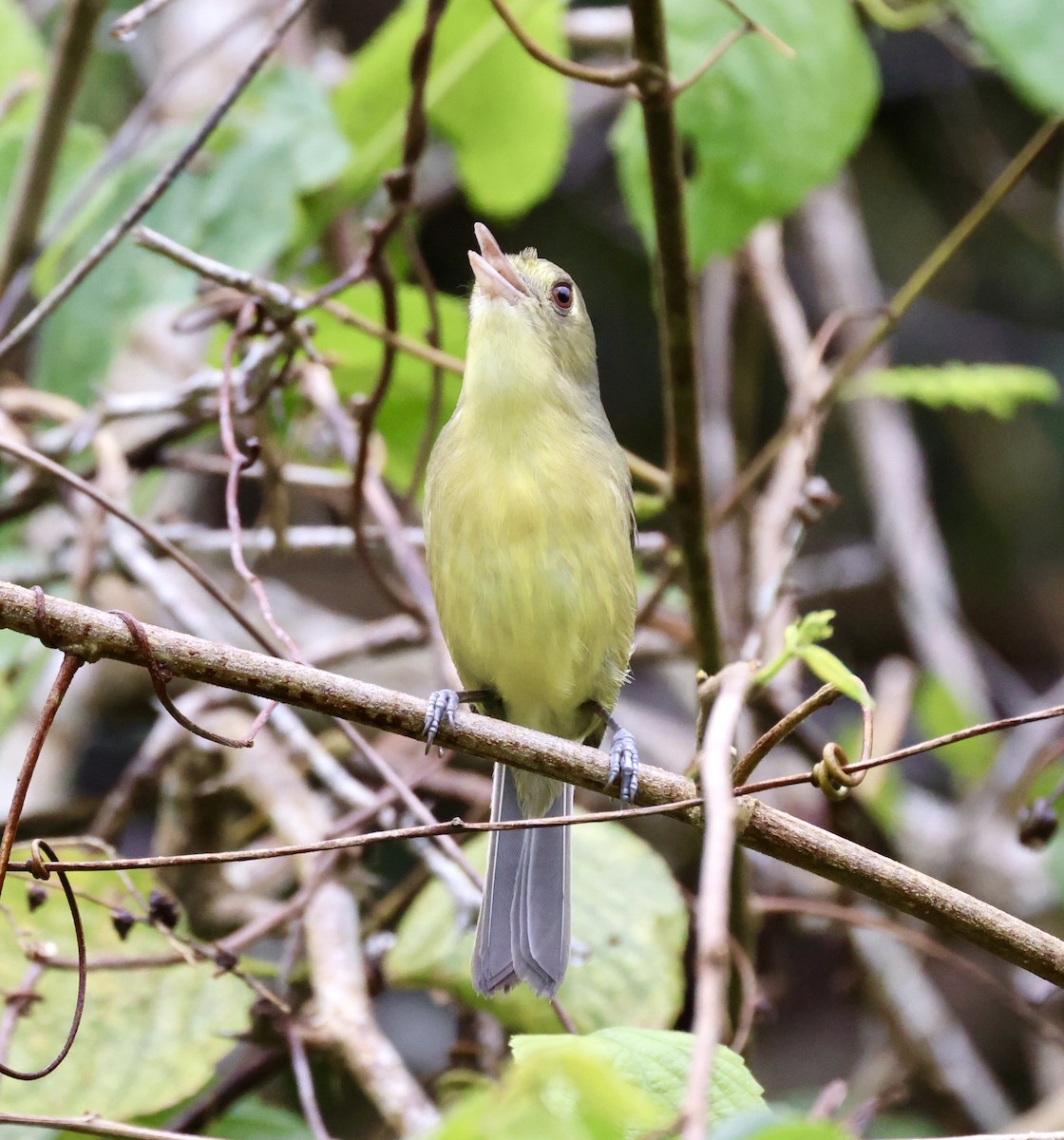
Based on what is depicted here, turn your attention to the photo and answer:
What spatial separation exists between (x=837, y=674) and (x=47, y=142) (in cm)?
232

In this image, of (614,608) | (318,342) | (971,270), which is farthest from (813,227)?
(614,608)

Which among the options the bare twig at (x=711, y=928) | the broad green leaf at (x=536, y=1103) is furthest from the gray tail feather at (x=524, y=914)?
the broad green leaf at (x=536, y=1103)

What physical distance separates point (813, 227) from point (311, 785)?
276cm

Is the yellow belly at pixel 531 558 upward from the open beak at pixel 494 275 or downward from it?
downward

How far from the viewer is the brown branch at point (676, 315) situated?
2.05 metres

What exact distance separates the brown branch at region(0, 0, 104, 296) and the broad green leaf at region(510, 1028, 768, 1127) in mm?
2291

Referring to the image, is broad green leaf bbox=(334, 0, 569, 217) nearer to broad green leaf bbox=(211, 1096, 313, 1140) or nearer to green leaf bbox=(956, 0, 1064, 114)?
green leaf bbox=(956, 0, 1064, 114)

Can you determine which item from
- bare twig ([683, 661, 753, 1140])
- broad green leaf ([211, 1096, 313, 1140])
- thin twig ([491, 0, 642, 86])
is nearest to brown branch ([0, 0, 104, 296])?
thin twig ([491, 0, 642, 86])

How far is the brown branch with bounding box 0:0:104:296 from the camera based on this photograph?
2.76m

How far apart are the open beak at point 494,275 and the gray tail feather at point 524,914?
3.37ft

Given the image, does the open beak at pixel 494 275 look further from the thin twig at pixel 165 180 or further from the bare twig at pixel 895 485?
the bare twig at pixel 895 485

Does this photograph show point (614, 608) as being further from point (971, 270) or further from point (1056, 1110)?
point (971, 270)

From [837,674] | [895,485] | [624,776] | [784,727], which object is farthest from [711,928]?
[895,485]

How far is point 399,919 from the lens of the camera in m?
3.28
